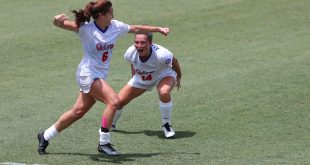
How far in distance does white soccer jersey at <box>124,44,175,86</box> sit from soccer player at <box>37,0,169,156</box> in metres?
0.97

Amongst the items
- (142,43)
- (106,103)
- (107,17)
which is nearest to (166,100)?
(142,43)

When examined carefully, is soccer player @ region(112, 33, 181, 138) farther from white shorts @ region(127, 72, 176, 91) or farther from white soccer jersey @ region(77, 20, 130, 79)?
white soccer jersey @ region(77, 20, 130, 79)

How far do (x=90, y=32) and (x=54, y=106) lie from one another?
3.04 metres

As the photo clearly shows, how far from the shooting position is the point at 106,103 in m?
8.98

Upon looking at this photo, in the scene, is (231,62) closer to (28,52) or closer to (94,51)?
(28,52)

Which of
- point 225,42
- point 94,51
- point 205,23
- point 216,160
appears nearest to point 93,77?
point 94,51

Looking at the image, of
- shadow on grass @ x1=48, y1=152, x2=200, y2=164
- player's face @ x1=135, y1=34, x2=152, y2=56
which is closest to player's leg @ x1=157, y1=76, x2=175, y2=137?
player's face @ x1=135, y1=34, x2=152, y2=56

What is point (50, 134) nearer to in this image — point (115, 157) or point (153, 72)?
point (115, 157)

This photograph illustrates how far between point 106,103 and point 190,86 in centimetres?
429

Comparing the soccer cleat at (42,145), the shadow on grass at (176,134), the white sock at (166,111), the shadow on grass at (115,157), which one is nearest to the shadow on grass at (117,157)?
the shadow on grass at (115,157)

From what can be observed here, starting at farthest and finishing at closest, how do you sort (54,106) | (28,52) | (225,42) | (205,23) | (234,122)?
1. (205,23)
2. (225,42)
3. (28,52)
4. (54,106)
5. (234,122)

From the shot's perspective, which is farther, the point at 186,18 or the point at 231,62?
the point at 186,18

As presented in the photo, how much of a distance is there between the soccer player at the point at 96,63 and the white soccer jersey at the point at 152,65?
965 mm

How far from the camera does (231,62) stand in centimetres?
1478
